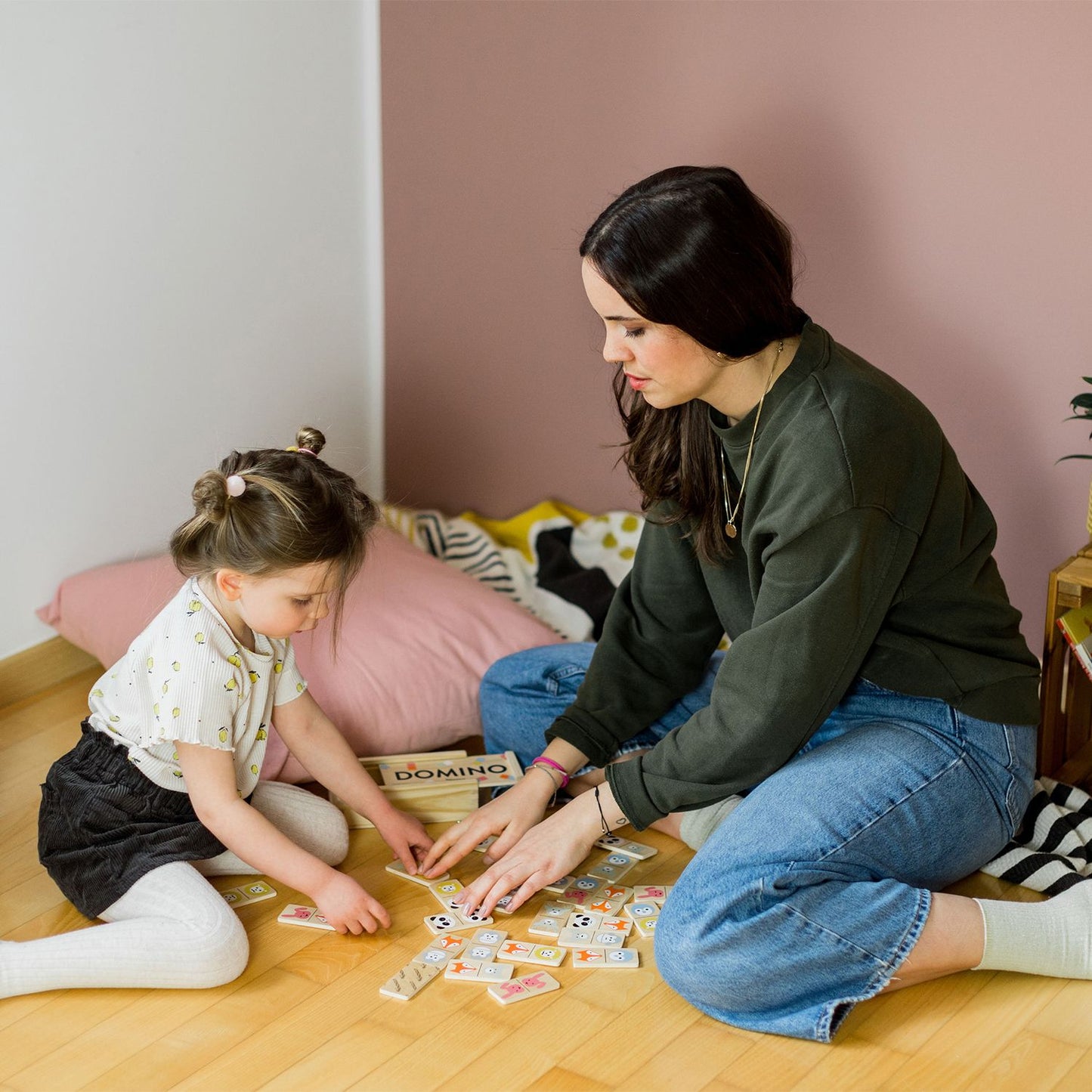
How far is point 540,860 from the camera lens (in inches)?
65.9

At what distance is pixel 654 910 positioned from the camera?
5.63 feet

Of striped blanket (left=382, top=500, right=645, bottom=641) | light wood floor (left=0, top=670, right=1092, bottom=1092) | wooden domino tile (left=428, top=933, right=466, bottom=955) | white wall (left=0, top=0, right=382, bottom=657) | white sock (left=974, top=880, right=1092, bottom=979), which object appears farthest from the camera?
striped blanket (left=382, top=500, right=645, bottom=641)

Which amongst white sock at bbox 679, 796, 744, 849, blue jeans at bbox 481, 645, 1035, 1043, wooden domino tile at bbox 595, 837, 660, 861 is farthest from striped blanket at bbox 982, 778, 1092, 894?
wooden domino tile at bbox 595, 837, 660, 861

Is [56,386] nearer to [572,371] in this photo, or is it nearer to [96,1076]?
[572,371]

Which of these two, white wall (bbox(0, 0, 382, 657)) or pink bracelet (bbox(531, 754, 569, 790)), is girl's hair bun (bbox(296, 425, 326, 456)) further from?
white wall (bbox(0, 0, 382, 657))

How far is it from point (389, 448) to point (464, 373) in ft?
0.86

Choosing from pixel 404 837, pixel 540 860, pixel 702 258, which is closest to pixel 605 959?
pixel 540 860

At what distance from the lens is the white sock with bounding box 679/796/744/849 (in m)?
1.84

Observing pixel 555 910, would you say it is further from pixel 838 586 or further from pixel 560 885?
pixel 838 586

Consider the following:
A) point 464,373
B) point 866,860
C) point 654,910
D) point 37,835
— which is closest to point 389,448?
point 464,373

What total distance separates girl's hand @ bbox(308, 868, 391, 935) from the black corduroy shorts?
0.19 m

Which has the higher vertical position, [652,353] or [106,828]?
[652,353]

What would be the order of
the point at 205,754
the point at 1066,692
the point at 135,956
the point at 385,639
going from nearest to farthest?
the point at 135,956, the point at 205,754, the point at 1066,692, the point at 385,639

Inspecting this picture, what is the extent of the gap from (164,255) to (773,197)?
3.67ft
